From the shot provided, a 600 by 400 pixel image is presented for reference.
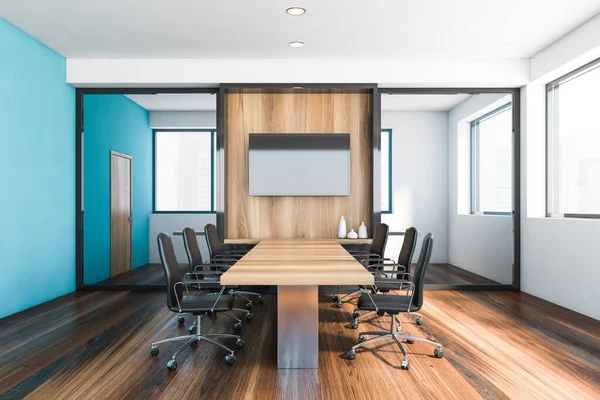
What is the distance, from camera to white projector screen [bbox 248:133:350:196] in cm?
587

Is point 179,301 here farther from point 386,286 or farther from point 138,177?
point 138,177

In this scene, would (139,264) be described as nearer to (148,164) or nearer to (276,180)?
(148,164)

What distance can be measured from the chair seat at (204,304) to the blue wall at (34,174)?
2378 millimetres

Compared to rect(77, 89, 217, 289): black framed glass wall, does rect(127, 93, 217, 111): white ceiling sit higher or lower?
higher

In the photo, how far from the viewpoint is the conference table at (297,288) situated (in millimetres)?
2742

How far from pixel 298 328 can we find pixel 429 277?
14.3ft

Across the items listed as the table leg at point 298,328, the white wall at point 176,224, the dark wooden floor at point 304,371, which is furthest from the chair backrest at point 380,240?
the white wall at point 176,224

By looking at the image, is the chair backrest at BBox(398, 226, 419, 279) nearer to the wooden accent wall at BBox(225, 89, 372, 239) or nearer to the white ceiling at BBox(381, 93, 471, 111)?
the wooden accent wall at BBox(225, 89, 372, 239)

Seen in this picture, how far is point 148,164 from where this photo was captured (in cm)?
832

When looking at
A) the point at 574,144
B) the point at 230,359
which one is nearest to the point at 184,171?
the point at 230,359

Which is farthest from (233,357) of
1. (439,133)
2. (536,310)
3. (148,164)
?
(439,133)

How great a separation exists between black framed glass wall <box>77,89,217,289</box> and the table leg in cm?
328

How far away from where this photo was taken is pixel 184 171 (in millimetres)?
8391

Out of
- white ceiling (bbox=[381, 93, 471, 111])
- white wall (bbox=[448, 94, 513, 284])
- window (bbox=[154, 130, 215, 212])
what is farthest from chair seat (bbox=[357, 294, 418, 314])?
window (bbox=[154, 130, 215, 212])
